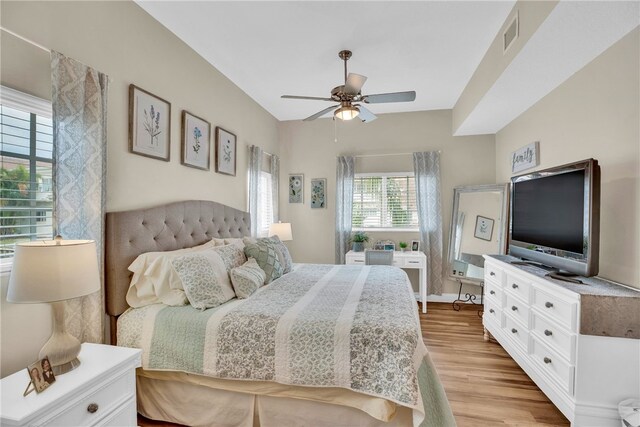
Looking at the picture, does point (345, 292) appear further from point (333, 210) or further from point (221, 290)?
point (333, 210)

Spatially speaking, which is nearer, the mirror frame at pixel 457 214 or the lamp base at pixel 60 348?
the lamp base at pixel 60 348

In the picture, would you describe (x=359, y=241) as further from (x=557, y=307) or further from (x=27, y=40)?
(x=27, y=40)

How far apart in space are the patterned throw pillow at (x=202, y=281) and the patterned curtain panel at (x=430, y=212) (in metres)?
3.21

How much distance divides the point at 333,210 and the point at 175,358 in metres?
3.44

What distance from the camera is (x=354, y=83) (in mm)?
2547

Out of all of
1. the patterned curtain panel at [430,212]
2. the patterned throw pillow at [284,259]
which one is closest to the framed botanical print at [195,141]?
the patterned throw pillow at [284,259]

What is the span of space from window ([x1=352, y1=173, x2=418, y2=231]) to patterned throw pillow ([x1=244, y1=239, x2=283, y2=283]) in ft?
7.55

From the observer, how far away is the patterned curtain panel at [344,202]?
4.77 m

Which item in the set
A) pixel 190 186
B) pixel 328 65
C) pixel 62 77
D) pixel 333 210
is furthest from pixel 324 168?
pixel 62 77

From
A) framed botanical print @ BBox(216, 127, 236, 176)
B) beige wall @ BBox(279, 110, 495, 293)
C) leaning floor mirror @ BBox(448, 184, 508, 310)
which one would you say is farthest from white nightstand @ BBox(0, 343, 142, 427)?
leaning floor mirror @ BBox(448, 184, 508, 310)

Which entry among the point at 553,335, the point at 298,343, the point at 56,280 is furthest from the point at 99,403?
the point at 553,335

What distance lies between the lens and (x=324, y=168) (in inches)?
195

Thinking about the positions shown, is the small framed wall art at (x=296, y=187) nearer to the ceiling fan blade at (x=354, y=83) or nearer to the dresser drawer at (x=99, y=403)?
the ceiling fan blade at (x=354, y=83)

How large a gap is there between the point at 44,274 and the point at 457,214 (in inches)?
177
